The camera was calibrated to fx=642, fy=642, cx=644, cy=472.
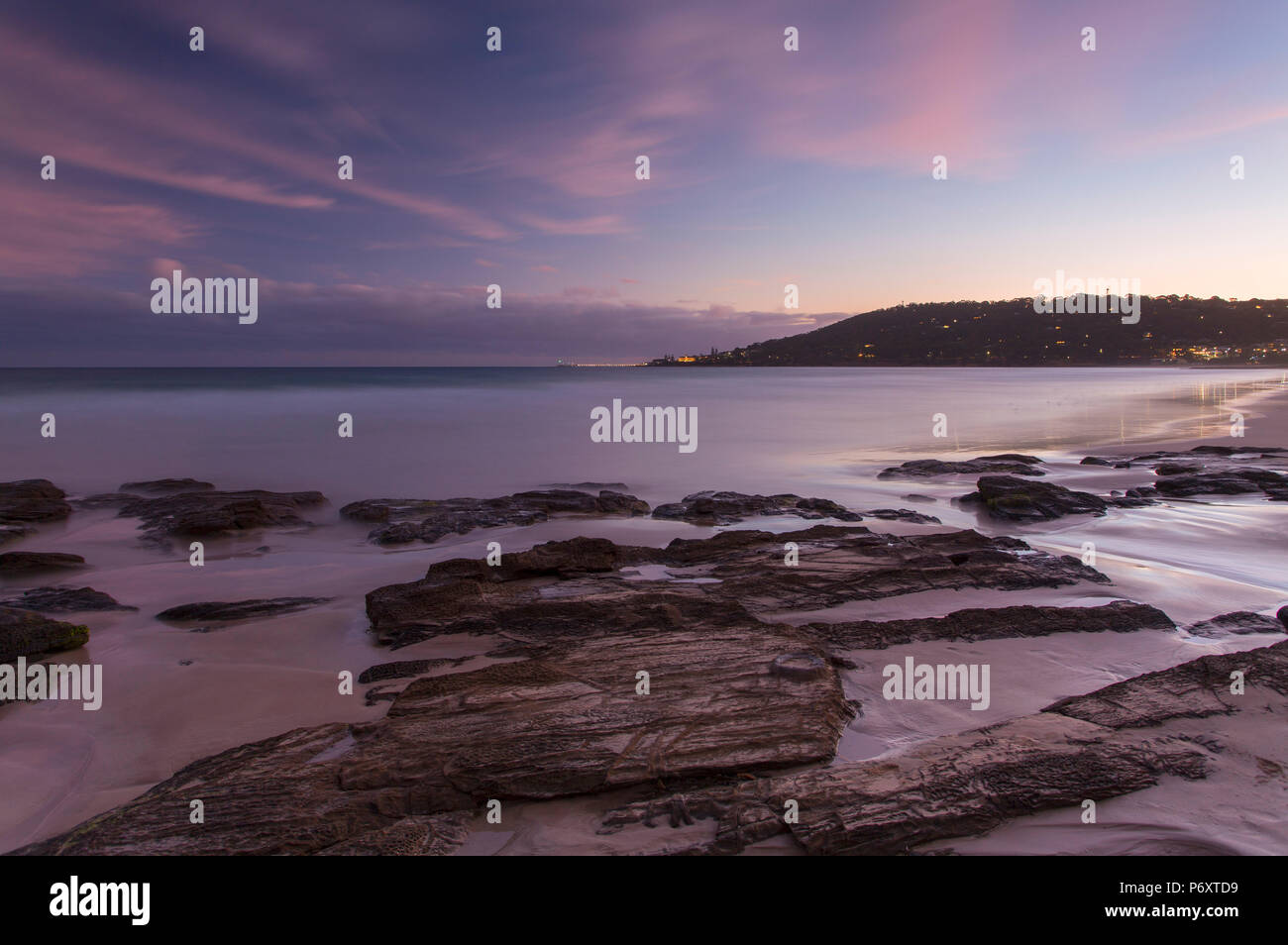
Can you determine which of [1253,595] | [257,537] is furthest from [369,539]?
A: [1253,595]

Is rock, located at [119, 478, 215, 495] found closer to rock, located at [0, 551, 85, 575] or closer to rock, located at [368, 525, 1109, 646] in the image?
rock, located at [0, 551, 85, 575]

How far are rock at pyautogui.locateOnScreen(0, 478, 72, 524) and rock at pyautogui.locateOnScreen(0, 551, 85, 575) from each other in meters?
3.99

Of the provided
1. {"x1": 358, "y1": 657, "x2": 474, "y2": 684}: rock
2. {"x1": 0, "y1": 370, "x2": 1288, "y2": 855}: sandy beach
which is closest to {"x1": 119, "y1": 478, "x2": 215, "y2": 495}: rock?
{"x1": 0, "y1": 370, "x2": 1288, "y2": 855}: sandy beach

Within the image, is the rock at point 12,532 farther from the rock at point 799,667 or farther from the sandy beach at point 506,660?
the rock at point 799,667

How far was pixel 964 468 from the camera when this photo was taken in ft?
59.7

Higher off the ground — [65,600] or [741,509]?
[741,509]

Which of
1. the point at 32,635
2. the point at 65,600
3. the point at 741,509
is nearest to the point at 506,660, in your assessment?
the point at 32,635

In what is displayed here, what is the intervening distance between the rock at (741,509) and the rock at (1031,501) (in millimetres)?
2799

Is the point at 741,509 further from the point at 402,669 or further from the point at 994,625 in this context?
the point at 402,669

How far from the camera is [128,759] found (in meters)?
4.65

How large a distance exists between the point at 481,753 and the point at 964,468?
17.5 m

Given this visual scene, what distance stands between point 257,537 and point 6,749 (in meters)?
7.17

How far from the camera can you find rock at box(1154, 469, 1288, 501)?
13594 mm
